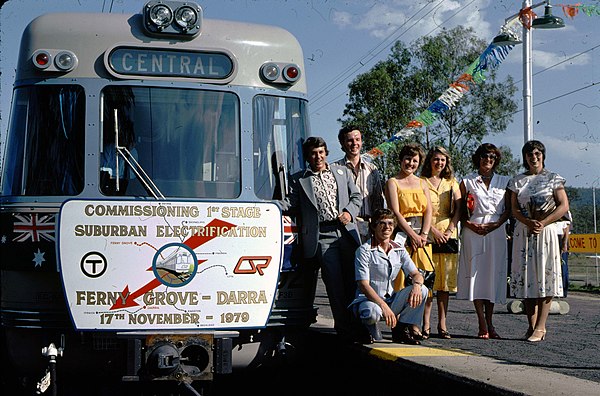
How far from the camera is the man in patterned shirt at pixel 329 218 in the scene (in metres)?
7.35

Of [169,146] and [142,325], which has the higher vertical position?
[169,146]

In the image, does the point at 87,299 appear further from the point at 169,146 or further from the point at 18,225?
the point at 169,146

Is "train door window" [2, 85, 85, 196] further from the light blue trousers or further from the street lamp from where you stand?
the street lamp

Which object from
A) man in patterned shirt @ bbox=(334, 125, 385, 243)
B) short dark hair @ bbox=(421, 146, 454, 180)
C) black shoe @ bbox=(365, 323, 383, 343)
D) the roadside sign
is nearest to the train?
black shoe @ bbox=(365, 323, 383, 343)

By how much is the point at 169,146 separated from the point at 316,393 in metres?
2.75

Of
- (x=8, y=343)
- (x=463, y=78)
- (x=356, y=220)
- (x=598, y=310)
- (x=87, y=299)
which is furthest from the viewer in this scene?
(x=463, y=78)

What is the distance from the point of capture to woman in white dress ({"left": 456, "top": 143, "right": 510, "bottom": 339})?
26.9ft

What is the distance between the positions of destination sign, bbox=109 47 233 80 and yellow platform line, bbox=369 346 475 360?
101 inches

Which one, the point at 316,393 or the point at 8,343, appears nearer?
the point at 8,343

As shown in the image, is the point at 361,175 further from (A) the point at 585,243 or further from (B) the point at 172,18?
(A) the point at 585,243

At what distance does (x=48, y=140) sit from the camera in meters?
6.94

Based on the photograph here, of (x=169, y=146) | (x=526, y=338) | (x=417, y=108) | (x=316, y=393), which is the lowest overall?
(x=316, y=393)

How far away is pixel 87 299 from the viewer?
6477 mm

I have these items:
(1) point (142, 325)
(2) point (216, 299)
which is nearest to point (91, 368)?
(1) point (142, 325)
